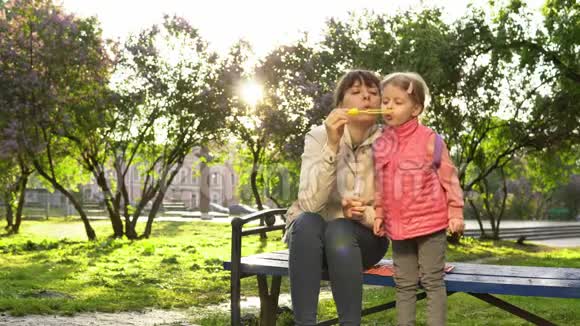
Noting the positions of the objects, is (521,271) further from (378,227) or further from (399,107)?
(399,107)

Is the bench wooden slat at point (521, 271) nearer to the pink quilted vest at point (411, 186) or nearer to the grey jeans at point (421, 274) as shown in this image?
the grey jeans at point (421, 274)

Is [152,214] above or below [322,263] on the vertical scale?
below

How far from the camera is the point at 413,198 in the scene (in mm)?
3678

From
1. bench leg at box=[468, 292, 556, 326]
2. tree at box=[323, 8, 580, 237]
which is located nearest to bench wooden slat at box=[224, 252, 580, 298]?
bench leg at box=[468, 292, 556, 326]

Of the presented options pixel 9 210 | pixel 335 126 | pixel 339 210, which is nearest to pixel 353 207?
pixel 339 210

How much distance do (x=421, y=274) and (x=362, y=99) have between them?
1036mm

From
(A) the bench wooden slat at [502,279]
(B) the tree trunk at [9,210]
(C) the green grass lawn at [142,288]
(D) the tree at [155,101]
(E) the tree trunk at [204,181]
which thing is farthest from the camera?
(E) the tree trunk at [204,181]

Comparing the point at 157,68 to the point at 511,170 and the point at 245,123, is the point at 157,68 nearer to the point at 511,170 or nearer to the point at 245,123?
the point at 245,123

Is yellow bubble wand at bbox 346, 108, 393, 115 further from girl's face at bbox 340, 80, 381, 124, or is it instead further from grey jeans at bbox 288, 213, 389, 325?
grey jeans at bbox 288, 213, 389, 325

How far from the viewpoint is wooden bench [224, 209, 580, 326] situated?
11.8 feet

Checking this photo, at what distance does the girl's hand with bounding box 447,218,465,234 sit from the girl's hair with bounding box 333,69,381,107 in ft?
2.93

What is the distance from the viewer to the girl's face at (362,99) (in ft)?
13.0

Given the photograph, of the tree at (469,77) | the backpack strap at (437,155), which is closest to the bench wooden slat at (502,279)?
the backpack strap at (437,155)

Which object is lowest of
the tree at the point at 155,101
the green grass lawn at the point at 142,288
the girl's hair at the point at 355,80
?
the green grass lawn at the point at 142,288
